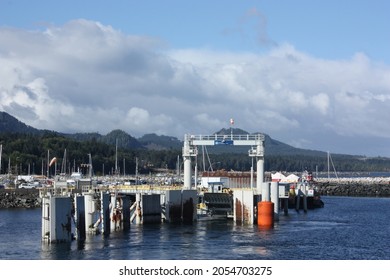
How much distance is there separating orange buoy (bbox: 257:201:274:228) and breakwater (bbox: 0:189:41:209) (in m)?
51.0

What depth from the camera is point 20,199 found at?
11869 centimetres

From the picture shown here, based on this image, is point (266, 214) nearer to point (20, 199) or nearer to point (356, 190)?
point (20, 199)

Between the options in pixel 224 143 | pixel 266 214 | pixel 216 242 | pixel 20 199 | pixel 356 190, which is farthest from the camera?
pixel 356 190

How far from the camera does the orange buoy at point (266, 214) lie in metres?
72.9

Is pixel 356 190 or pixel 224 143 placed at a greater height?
pixel 224 143

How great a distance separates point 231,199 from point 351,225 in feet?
42.7

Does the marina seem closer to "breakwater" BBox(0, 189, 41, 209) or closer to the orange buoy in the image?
the orange buoy

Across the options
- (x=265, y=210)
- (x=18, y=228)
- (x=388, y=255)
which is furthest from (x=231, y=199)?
(x=388, y=255)

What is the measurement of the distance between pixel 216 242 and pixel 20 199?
64.8 metres

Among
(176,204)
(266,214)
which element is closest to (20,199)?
(176,204)

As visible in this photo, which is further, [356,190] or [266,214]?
[356,190]

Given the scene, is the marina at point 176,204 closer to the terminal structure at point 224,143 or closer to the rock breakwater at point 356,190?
the terminal structure at point 224,143

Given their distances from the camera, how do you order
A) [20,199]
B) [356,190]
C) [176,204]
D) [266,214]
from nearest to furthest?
[266,214] → [176,204] → [20,199] → [356,190]

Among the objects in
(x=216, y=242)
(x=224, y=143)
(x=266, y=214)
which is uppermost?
(x=224, y=143)
